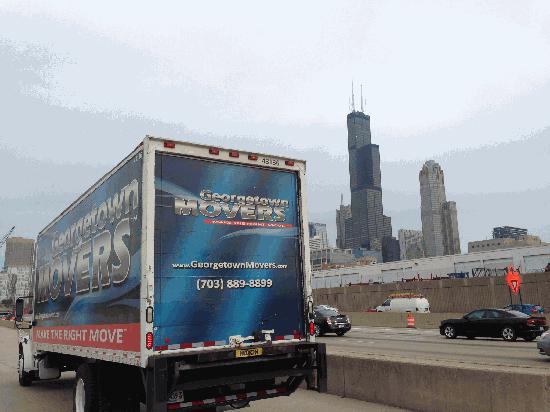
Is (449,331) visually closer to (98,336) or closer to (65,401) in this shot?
(65,401)

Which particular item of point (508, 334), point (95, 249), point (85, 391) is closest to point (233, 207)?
point (95, 249)

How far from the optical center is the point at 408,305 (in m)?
42.1

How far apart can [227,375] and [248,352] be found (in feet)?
1.32

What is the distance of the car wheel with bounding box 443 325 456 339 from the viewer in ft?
76.8

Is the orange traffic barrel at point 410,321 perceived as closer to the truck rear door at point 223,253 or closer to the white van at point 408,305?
the white van at point 408,305

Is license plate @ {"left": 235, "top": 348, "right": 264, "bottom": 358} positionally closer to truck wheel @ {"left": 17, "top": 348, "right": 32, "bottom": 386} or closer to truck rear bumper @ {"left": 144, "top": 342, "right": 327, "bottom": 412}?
truck rear bumper @ {"left": 144, "top": 342, "right": 327, "bottom": 412}

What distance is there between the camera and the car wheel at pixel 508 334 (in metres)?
21.5

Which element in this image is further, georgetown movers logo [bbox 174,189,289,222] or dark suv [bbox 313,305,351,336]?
dark suv [bbox 313,305,351,336]

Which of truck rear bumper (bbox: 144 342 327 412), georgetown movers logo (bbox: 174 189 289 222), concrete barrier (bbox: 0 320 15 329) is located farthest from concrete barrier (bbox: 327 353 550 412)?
concrete barrier (bbox: 0 320 15 329)

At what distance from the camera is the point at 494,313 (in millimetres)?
22406

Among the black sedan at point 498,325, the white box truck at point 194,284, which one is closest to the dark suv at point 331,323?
the black sedan at point 498,325

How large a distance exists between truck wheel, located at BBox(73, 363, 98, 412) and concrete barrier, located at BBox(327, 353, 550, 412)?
433 centimetres

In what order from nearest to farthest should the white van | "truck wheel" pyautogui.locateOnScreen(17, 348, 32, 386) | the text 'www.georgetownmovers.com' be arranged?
the text 'www.georgetownmovers.com' → "truck wheel" pyautogui.locateOnScreen(17, 348, 32, 386) → the white van

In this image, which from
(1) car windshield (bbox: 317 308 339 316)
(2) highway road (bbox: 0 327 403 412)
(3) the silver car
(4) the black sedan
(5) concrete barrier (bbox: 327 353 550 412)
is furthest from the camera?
(1) car windshield (bbox: 317 308 339 316)
